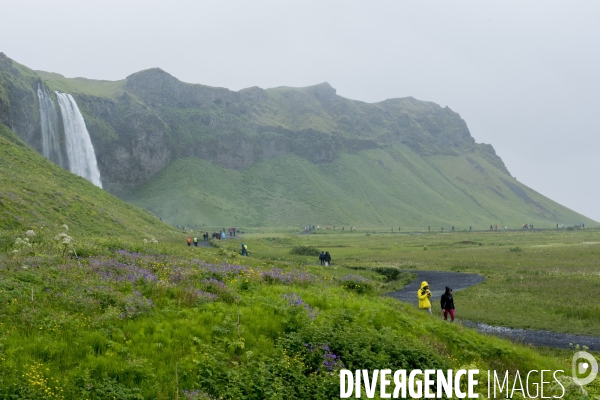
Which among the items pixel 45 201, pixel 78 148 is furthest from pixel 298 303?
pixel 78 148

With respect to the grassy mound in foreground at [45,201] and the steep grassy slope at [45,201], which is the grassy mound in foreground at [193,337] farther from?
the steep grassy slope at [45,201]

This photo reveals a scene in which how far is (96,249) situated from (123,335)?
36.4 ft

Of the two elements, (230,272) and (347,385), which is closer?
(347,385)

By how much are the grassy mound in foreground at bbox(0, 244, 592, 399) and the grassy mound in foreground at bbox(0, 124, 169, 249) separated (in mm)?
9691

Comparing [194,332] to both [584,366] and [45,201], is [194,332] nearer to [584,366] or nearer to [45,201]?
[584,366]

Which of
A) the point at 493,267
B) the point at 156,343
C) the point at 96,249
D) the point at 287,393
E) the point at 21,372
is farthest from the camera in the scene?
the point at 493,267

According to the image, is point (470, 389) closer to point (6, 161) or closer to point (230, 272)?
point (230, 272)

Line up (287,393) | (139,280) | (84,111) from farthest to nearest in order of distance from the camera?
(84,111), (139,280), (287,393)

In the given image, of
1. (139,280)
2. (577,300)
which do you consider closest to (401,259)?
(577,300)

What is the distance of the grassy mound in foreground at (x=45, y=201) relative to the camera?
3859 centimetres

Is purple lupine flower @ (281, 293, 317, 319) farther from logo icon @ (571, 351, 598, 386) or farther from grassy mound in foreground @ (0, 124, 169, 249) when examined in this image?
grassy mound in foreground @ (0, 124, 169, 249)

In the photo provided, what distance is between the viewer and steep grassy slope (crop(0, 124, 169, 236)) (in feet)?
128

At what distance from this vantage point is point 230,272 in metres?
20.8

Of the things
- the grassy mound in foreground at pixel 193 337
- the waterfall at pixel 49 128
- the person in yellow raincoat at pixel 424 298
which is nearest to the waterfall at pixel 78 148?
the waterfall at pixel 49 128
